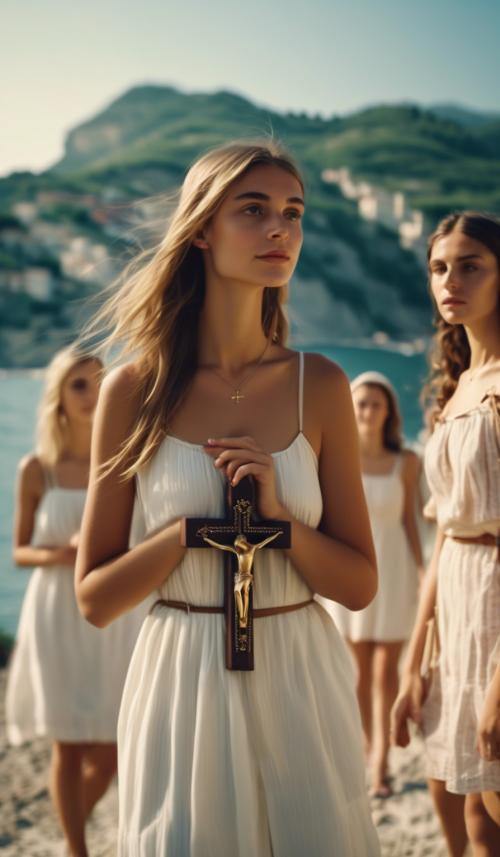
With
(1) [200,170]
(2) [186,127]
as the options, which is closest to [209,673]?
(1) [200,170]

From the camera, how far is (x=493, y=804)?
8.75 ft

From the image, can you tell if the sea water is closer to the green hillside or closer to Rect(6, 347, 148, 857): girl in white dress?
Rect(6, 347, 148, 857): girl in white dress

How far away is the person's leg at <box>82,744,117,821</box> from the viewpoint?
423 centimetres

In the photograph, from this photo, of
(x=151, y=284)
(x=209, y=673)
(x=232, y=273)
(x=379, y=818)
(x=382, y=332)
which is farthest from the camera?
(x=382, y=332)

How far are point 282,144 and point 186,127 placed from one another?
136352mm

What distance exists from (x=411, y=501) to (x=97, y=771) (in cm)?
270

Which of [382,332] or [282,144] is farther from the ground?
[382,332]

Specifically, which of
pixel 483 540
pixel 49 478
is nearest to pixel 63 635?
pixel 49 478

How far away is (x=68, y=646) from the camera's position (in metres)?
4.37

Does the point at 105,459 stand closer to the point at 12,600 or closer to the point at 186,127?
the point at 12,600

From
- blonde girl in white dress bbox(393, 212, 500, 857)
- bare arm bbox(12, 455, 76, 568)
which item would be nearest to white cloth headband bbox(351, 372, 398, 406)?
bare arm bbox(12, 455, 76, 568)

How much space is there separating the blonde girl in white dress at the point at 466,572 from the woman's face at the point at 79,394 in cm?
212

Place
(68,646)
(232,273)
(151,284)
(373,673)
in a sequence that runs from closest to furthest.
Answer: (232,273) < (151,284) < (68,646) < (373,673)

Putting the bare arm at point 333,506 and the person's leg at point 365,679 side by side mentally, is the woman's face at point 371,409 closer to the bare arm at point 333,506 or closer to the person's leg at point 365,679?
the person's leg at point 365,679
